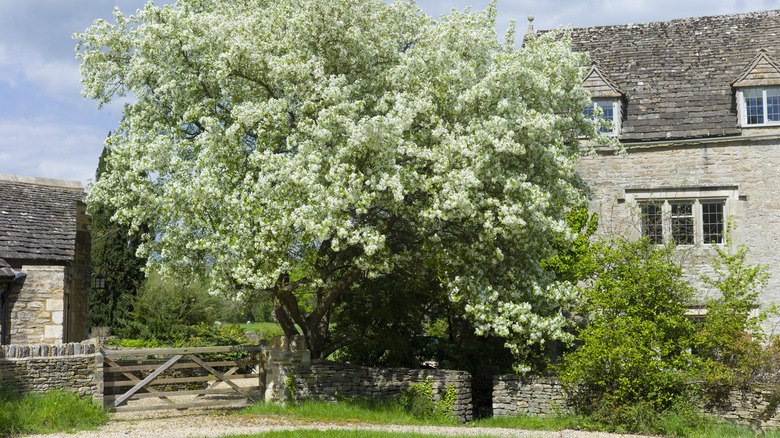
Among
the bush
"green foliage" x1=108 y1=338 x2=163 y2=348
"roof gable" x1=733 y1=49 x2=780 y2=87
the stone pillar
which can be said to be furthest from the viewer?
the bush

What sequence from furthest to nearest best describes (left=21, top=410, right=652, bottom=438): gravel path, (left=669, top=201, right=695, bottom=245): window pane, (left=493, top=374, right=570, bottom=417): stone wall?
(left=669, top=201, right=695, bottom=245): window pane
(left=493, top=374, right=570, bottom=417): stone wall
(left=21, top=410, right=652, bottom=438): gravel path

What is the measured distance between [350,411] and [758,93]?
1486cm

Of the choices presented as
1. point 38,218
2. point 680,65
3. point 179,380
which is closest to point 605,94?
point 680,65

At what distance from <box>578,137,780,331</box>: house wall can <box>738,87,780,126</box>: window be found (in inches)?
25.8

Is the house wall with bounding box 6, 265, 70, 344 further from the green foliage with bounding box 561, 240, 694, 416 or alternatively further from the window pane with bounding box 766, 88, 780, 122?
the window pane with bounding box 766, 88, 780, 122

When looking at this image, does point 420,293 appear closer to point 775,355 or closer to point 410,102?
point 410,102

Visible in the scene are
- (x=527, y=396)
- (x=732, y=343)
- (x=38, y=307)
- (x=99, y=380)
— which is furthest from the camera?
(x=38, y=307)

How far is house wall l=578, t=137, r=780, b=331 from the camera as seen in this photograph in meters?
19.5

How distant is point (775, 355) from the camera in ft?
46.2

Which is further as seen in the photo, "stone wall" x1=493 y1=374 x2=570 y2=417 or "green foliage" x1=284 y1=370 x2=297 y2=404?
"green foliage" x1=284 y1=370 x2=297 y2=404

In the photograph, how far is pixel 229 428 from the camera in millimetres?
13094

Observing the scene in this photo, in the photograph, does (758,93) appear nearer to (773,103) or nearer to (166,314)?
(773,103)

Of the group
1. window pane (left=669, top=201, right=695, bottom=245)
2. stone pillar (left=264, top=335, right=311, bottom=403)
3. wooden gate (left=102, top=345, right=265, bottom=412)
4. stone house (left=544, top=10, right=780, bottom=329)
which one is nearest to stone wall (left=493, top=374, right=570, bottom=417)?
stone pillar (left=264, top=335, right=311, bottom=403)

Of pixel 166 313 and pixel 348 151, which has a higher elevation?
pixel 348 151
